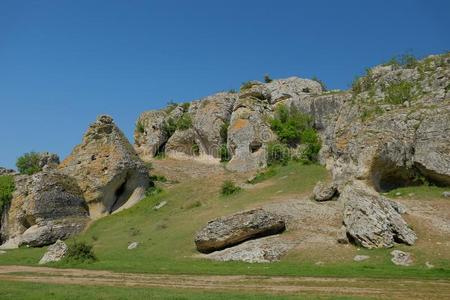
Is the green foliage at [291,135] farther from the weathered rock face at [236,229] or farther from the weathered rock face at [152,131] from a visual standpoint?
the weathered rock face at [236,229]

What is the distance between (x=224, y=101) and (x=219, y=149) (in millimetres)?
7255

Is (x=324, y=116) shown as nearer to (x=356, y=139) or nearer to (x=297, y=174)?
(x=297, y=174)

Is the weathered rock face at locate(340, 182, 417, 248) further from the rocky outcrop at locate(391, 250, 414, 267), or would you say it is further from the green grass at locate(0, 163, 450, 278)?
the rocky outcrop at locate(391, 250, 414, 267)

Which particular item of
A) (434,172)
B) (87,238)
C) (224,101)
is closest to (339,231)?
(434,172)

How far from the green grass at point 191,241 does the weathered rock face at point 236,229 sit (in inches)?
47.3

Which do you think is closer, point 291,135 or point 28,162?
point 291,135

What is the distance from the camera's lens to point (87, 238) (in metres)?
41.4

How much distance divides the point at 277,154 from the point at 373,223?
94.3 feet

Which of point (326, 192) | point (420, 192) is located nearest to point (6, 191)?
point (326, 192)

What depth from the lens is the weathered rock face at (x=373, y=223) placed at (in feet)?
87.2

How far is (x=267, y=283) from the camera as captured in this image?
19.3 m

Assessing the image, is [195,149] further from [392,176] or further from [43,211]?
[392,176]

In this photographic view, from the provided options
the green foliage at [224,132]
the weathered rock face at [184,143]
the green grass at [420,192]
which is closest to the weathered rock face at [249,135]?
the green foliage at [224,132]

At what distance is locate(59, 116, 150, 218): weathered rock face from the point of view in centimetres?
4841
